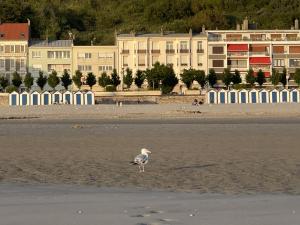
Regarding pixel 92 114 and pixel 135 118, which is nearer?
pixel 135 118

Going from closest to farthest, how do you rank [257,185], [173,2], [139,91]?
[257,185] < [139,91] < [173,2]

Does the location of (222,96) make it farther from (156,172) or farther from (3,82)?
(156,172)

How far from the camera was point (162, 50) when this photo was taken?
250 ft

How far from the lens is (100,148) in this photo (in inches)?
856

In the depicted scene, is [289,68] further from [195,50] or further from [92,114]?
[92,114]

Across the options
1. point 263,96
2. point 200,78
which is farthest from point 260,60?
point 263,96

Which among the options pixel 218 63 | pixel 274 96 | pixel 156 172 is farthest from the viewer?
pixel 218 63

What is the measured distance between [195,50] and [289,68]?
9.09 meters

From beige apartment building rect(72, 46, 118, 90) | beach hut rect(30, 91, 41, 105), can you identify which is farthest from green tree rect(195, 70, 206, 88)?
beach hut rect(30, 91, 41, 105)

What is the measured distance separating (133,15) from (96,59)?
26.5 meters

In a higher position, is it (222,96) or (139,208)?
(222,96)

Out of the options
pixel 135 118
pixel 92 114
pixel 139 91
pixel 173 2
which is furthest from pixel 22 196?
pixel 173 2

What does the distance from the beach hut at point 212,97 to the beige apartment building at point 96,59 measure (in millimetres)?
18927

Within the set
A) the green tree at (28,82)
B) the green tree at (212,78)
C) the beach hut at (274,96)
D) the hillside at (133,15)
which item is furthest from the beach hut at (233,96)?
the hillside at (133,15)
